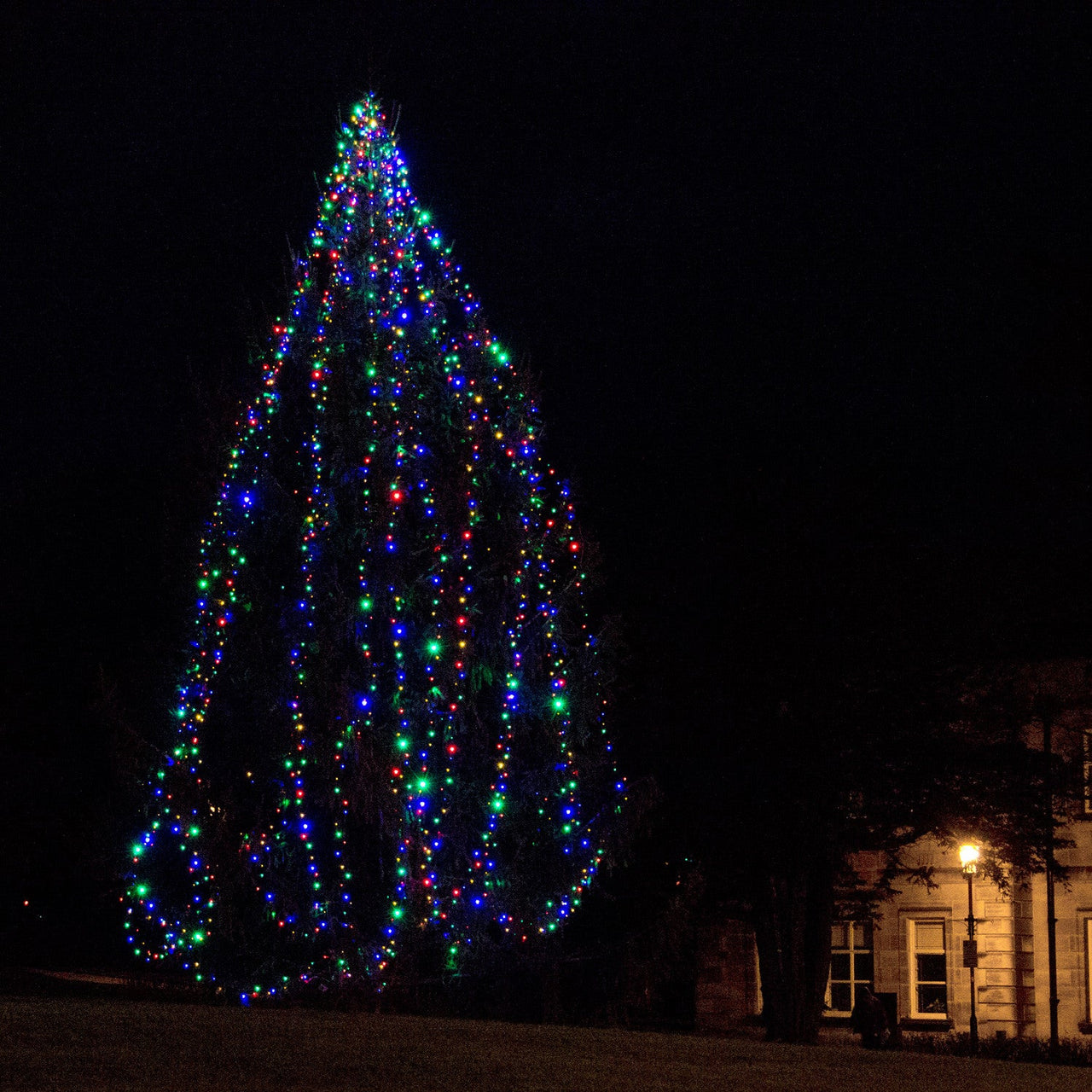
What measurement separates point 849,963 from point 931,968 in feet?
5.35

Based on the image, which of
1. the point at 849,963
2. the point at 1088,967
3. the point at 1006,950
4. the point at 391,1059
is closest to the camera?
the point at 391,1059

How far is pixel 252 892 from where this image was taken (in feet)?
54.0

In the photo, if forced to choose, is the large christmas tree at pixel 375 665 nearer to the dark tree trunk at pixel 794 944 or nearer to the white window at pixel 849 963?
the dark tree trunk at pixel 794 944

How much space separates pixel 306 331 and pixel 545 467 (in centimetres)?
394

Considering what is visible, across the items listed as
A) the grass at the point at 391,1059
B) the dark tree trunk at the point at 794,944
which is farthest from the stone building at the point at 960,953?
the grass at the point at 391,1059

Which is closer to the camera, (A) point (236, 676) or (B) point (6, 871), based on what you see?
(A) point (236, 676)

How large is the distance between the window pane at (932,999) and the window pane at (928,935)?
76cm

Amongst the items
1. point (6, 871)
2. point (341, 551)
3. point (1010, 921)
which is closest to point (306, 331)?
point (341, 551)

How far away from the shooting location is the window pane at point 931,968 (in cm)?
3028

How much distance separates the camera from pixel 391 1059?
407 inches

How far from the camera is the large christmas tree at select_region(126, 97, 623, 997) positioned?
16359 mm

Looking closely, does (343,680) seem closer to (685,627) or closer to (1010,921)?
(685,627)

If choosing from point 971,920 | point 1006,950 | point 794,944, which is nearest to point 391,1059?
point 794,944

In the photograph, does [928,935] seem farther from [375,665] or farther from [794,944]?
[375,665]
